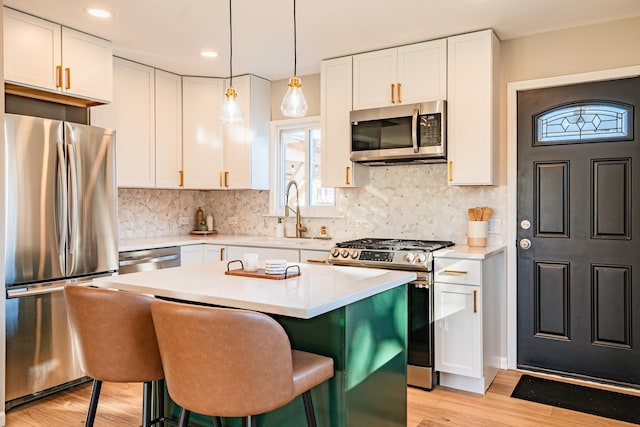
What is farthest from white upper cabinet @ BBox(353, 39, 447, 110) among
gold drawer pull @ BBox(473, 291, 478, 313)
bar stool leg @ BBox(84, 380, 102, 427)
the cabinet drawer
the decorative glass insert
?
bar stool leg @ BBox(84, 380, 102, 427)

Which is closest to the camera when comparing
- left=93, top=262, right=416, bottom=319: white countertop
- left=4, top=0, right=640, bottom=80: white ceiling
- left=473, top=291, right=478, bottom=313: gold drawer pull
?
left=93, top=262, right=416, bottom=319: white countertop

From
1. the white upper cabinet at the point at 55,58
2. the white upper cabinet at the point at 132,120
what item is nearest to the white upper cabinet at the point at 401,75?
the white upper cabinet at the point at 132,120

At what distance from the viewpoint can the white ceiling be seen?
3.05 m

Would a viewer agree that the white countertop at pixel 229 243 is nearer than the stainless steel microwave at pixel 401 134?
No

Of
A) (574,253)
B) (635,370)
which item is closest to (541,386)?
(635,370)

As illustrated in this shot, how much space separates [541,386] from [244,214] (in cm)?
315

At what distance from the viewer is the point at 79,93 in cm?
345

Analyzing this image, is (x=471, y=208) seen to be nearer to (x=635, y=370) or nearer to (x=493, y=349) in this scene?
(x=493, y=349)

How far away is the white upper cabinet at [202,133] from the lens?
4.62m

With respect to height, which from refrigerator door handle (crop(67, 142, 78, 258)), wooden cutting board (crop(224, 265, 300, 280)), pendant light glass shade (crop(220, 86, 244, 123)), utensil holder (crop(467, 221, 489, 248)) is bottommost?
wooden cutting board (crop(224, 265, 300, 280))

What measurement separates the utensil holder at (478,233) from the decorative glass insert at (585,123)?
75 centimetres

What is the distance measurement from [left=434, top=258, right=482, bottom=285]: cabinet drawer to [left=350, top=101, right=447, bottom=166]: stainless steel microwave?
820mm

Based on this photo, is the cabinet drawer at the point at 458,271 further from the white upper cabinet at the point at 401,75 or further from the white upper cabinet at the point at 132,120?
the white upper cabinet at the point at 132,120

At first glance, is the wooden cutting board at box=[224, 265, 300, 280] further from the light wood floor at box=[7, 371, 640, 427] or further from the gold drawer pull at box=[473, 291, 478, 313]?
the gold drawer pull at box=[473, 291, 478, 313]
